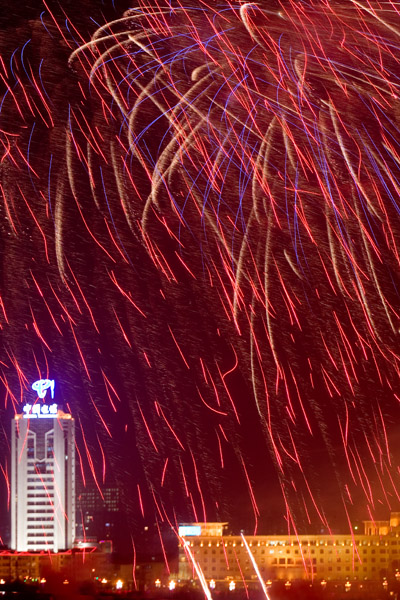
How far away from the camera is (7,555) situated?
50750 mm

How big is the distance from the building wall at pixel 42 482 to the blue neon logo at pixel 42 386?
1.78 metres

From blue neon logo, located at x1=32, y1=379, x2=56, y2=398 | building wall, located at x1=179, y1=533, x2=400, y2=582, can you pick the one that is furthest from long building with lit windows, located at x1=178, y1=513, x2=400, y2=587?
blue neon logo, located at x1=32, y1=379, x2=56, y2=398

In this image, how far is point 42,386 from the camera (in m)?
58.8

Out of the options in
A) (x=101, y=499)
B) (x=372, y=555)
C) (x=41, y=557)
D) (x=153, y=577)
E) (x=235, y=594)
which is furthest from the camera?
(x=101, y=499)

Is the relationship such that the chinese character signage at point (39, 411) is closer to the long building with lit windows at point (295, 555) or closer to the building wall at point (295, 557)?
the long building with lit windows at point (295, 555)

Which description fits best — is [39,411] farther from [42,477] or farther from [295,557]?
[295,557]

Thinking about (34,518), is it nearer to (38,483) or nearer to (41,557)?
(38,483)

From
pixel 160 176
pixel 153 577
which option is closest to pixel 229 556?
pixel 153 577

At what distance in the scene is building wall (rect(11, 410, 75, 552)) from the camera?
198ft

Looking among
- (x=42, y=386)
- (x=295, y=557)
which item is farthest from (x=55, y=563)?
(x=42, y=386)

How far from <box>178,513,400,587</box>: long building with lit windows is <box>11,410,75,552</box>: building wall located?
9.88 metres

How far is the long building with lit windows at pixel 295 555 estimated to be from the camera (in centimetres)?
4725

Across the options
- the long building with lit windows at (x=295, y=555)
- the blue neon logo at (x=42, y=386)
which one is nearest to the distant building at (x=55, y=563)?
the long building with lit windows at (x=295, y=555)

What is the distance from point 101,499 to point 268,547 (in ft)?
69.0
